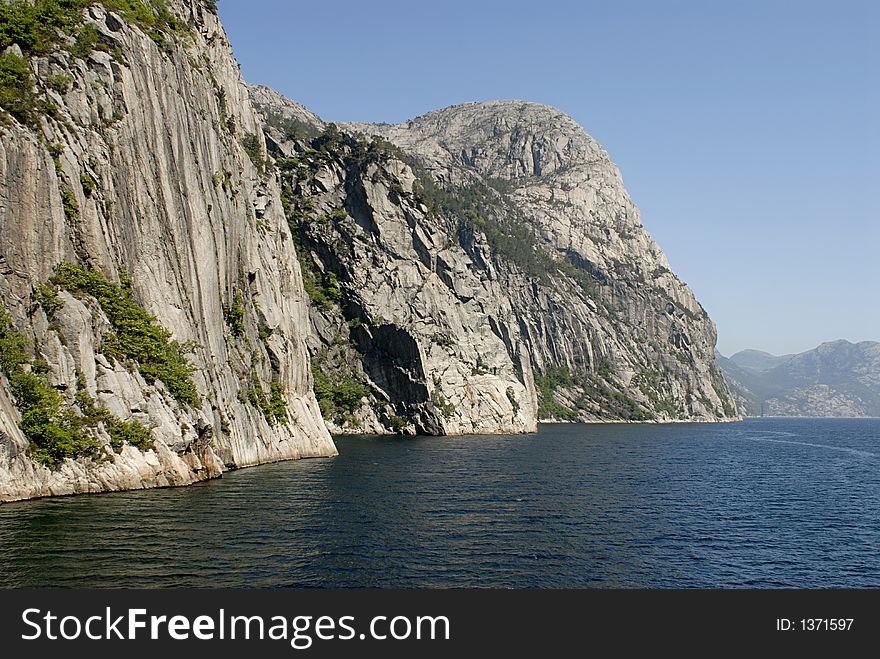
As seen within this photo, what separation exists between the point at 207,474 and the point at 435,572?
97.5ft

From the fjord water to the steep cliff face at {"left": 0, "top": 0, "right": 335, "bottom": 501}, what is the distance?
3596 millimetres

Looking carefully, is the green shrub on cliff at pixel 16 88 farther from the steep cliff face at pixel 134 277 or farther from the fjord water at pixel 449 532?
the fjord water at pixel 449 532

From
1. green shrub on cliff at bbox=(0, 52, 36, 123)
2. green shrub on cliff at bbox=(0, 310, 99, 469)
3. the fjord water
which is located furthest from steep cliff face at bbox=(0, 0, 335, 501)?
the fjord water

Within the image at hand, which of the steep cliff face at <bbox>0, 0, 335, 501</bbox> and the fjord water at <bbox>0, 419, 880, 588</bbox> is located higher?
the steep cliff face at <bbox>0, 0, 335, 501</bbox>

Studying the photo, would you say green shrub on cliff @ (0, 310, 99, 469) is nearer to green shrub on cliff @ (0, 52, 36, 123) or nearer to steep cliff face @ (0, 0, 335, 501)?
steep cliff face @ (0, 0, 335, 501)

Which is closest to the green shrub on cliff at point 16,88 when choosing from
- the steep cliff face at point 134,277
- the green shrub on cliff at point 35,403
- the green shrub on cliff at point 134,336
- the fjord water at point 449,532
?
the steep cliff face at point 134,277

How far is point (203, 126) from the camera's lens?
7506 centimetres

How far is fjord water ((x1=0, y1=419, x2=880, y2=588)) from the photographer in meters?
32.9

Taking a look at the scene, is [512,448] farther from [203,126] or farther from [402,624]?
[402,624]

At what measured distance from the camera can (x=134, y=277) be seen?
55.9 m

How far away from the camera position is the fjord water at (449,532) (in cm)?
3294

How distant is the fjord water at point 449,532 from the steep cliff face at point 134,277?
11.8 ft

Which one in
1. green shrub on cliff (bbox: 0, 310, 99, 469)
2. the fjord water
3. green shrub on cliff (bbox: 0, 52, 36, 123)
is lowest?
the fjord water

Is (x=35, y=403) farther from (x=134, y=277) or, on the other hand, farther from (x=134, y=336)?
(x=134, y=277)
